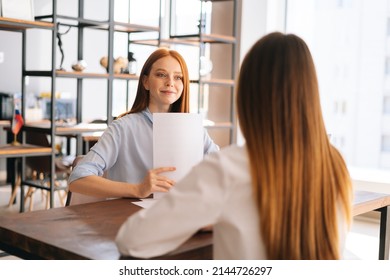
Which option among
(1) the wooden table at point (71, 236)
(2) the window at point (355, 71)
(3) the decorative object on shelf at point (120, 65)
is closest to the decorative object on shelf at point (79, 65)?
(3) the decorative object on shelf at point (120, 65)

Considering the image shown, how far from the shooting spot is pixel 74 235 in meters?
1.40

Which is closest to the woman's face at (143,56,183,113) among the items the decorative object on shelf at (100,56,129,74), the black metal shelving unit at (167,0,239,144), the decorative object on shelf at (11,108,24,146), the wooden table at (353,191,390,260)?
the wooden table at (353,191,390,260)

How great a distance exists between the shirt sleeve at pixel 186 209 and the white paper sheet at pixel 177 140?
547 mm

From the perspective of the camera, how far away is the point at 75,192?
6.30ft

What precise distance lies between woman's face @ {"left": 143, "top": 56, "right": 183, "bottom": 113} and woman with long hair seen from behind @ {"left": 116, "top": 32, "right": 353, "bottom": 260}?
0.99 meters

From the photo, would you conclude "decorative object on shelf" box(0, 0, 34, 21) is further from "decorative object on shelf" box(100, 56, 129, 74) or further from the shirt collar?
the shirt collar

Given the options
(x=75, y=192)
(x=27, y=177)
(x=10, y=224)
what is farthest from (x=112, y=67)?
(x=10, y=224)

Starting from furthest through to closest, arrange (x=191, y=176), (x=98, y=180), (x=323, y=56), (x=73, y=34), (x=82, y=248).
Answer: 1. (x=73, y=34)
2. (x=323, y=56)
3. (x=98, y=180)
4. (x=82, y=248)
5. (x=191, y=176)

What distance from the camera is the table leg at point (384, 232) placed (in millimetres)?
2328

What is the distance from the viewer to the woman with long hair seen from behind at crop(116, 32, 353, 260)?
1082mm

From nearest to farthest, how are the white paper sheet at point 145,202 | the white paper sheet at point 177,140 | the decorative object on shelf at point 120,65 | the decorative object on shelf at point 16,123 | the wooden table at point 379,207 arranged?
the white paper sheet at point 177,140 < the white paper sheet at point 145,202 < the wooden table at point 379,207 < the decorative object on shelf at point 16,123 < the decorative object on shelf at point 120,65

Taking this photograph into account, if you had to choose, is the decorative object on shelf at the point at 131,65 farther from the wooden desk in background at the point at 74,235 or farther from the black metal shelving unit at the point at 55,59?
the wooden desk in background at the point at 74,235
